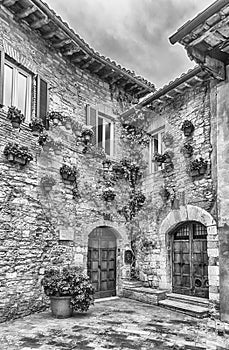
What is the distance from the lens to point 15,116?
711 centimetres

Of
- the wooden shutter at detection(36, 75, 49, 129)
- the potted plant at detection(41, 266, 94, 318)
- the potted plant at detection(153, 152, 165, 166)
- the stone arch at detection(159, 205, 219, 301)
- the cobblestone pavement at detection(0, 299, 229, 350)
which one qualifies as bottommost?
the cobblestone pavement at detection(0, 299, 229, 350)

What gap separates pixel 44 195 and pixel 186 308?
399cm

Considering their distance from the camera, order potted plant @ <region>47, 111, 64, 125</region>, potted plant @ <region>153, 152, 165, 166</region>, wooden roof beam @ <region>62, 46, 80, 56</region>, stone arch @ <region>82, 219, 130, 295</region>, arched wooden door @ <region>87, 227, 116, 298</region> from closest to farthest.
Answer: potted plant @ <region>47, 111, 64, 125</region>
wooden roof beam @ <region>62, 46, 80, 56</region>
potted plant @ <region>153, 152, 165, 166</region>
arched wooden door @ <region>87, 227, 116, 298</region>
stone arch @ <region>82, 219, 130, 295</region>

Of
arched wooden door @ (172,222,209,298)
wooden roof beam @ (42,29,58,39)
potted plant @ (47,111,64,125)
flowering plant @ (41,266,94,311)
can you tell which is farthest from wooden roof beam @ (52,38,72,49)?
flowering plant @ (41,266,94,311)

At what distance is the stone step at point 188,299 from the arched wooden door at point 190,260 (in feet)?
0.41

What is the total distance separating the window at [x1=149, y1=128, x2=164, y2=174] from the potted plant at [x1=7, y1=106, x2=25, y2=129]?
397cm

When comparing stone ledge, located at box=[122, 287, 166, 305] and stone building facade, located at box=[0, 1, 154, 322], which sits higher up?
stone building facade, located at box=[0, 1, 154, 322]

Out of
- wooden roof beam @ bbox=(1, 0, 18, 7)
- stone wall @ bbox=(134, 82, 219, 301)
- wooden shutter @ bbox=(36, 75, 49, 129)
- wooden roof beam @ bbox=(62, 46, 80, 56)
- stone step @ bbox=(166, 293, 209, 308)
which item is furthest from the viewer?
wooden roof beam @ bbox=(62, 46, 80, 56)

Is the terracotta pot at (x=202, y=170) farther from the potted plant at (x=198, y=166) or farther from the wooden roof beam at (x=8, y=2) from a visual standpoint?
the wooden roof beam at (x=8, y=2)

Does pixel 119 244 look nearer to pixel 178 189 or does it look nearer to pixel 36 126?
pixel 178 189

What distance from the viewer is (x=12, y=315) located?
6.73 meters

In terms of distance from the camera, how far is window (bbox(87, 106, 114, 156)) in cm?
956

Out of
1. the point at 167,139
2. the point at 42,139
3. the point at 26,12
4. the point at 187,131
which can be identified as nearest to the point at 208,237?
the point at 187,131

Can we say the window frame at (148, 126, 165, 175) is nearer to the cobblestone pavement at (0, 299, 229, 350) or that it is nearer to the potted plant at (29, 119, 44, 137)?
the potted plant at (29, 119, 44, 137)
